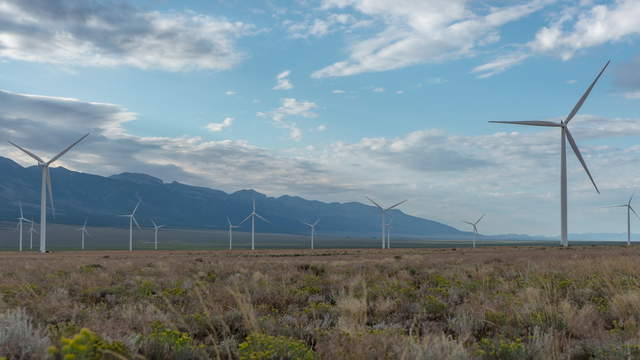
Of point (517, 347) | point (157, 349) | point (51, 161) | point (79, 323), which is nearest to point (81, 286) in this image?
point (79, 323)

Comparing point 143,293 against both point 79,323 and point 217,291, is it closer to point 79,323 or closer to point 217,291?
point 217,291

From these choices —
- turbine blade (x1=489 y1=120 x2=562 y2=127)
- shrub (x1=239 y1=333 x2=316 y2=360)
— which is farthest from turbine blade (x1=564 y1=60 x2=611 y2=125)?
shrub (x1=239 y1=333 x2=316 y2=360)

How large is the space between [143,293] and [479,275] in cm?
1222

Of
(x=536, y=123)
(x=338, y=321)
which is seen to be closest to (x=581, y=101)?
(x=536, y=123)

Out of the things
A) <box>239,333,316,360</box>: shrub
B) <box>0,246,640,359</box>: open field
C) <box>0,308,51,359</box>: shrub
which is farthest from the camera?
<box>0,246,640,359</box>: open field

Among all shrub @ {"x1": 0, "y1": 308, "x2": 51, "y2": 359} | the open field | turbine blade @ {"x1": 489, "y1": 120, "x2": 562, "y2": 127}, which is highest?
turbine blade @ {"x1": 489, "y1": 120, "x2": 562, "y2": 127}

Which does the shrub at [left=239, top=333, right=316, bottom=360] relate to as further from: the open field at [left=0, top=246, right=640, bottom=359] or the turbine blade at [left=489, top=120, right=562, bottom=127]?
the turbine blade at [left=489, top=120, right=562, bottom=127]

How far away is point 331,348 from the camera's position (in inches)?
278

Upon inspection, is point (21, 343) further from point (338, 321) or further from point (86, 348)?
point (338, 321)

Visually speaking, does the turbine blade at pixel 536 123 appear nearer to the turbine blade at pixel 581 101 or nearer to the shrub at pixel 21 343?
the turbine blade at pixel 581 101

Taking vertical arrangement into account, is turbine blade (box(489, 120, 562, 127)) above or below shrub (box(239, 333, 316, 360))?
above

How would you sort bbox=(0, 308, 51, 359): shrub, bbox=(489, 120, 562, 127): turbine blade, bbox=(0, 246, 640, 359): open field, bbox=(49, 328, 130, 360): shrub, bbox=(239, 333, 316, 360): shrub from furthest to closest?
1. bbox=(489, 120, 562, 127): turbine blade
2. bbox=(0, 246, 640, 359): open field
3. bbox=(239, 333, 316, 360): shrub
4. bbox=(0, 308, 51, 359): shrub
5. bbox=(49, 328, 130, 360): shrub

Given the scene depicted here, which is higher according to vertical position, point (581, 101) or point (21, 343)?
point (581, 101)

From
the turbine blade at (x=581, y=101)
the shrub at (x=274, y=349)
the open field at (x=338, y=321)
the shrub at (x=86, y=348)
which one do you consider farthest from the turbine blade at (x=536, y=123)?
the shrub at (x=86, y=348)
